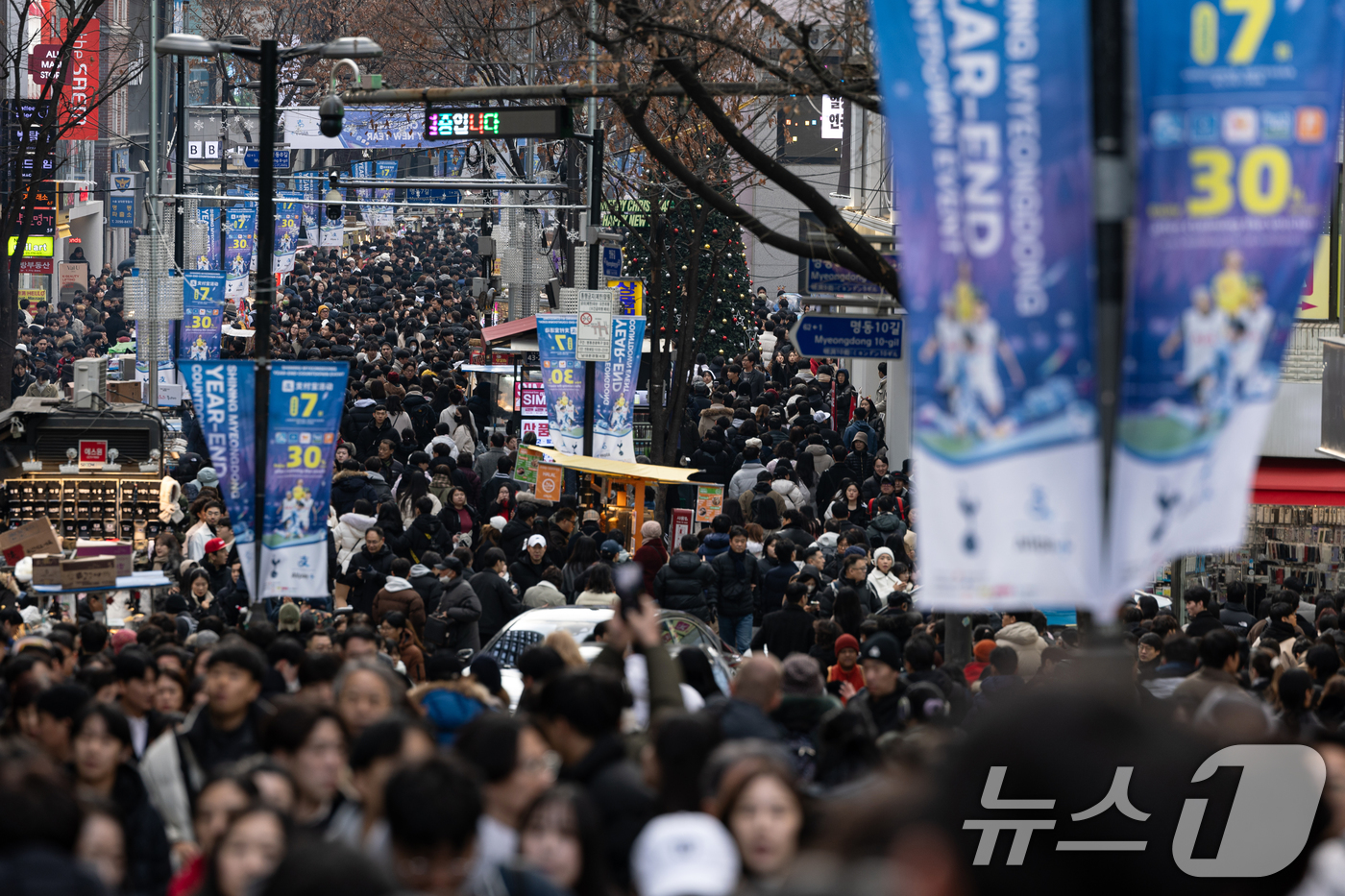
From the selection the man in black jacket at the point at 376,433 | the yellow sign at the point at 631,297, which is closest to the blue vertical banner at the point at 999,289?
the man in black jacket at the point at 376,433

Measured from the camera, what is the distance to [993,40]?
16.1 feet

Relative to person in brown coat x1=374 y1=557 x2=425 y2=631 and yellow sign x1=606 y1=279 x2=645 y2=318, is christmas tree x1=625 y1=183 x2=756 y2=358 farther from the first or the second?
person in brown coat x1=374 y1=557 x2=425 y2=631

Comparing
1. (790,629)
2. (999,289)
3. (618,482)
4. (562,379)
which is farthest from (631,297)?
(999,289)

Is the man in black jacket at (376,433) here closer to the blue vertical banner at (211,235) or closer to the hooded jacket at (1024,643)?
the blue vertical banner at (211,235)

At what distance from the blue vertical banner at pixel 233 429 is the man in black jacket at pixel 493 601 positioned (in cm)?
269

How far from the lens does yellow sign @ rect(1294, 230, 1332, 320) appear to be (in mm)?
17594

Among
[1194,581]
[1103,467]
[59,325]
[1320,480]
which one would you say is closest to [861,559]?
[1194,581]

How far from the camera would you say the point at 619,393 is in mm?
20047

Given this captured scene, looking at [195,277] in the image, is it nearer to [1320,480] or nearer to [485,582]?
[485,582]

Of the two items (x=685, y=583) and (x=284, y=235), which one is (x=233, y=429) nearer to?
(x=685, y=583)

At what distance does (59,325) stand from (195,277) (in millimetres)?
14172

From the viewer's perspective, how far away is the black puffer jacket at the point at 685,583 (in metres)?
14.8

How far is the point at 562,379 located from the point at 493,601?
635 centimetres

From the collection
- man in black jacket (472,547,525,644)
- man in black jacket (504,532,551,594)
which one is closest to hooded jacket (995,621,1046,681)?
man in black jacket (472,547,525,644)
